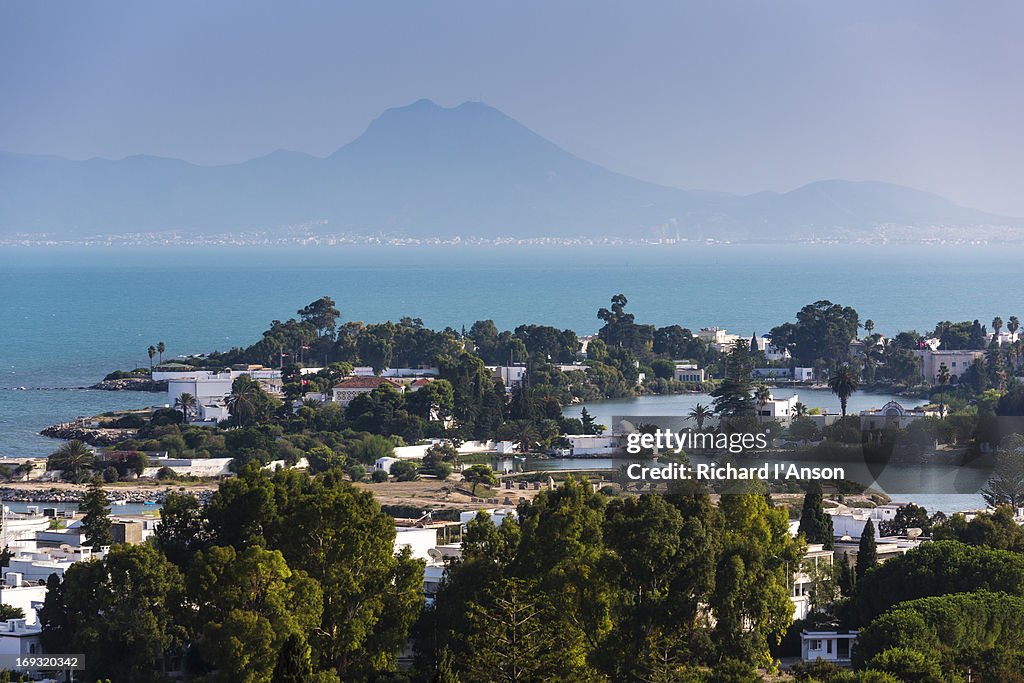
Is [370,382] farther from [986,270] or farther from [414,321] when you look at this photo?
[986,270]

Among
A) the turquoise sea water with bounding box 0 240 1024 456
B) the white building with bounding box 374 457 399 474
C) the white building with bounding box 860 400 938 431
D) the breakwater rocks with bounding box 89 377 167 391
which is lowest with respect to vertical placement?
the turquoise sea water with bounding box 0 240 1024 456

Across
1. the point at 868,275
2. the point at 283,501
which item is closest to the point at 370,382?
the point at 283,501

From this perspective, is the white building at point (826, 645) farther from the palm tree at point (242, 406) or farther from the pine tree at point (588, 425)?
the palm tree at point (242, 406)

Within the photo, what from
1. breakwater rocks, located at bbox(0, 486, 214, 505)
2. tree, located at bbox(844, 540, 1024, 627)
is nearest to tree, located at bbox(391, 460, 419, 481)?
breakwater rocks, located at bbox(0, 486, 214, 505)

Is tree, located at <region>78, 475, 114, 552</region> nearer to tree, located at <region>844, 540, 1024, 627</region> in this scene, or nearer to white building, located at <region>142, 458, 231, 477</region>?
tree, located at <region>844, 540, 1024, 627</region>

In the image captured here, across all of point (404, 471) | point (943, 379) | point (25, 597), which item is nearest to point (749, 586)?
point (25, 597)
